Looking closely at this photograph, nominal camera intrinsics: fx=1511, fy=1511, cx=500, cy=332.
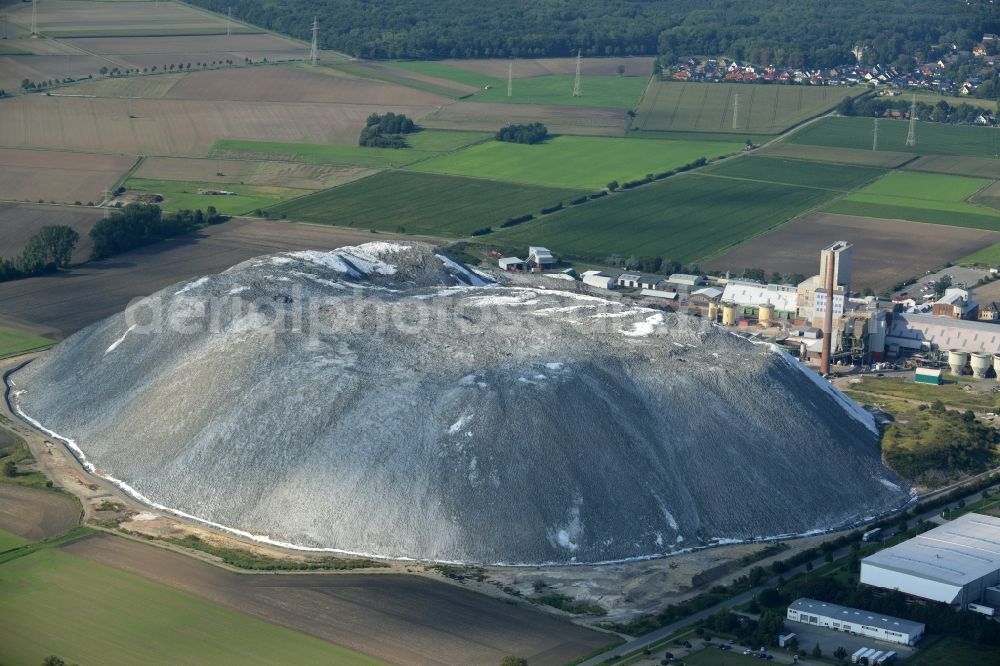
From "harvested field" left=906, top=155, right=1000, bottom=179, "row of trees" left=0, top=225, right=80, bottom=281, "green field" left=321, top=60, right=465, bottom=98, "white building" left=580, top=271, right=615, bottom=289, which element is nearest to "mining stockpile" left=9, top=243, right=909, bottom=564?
"white building" left=580, top=271, right=615, bottom=289

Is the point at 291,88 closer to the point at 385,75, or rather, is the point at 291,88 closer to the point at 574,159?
the point at 385,75

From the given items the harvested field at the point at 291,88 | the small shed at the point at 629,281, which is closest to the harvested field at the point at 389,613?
the small shed at the point at 629,281

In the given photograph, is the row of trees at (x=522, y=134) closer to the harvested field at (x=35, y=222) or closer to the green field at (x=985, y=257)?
the harvested field at (x=35, y=222)

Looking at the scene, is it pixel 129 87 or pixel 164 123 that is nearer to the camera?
pixel 164 123

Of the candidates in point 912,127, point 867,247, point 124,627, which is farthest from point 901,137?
point 124,627

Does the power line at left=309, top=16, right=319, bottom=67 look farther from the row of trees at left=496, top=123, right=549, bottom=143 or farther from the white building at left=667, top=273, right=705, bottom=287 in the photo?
the white building at left=667, top=273, right=705, bottom=287

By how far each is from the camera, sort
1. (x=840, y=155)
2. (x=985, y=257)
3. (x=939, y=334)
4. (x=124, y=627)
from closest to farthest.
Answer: (x=124, y=627) < (x=939, y=334) < (x=985, y=257) < (x=840, y=155)
